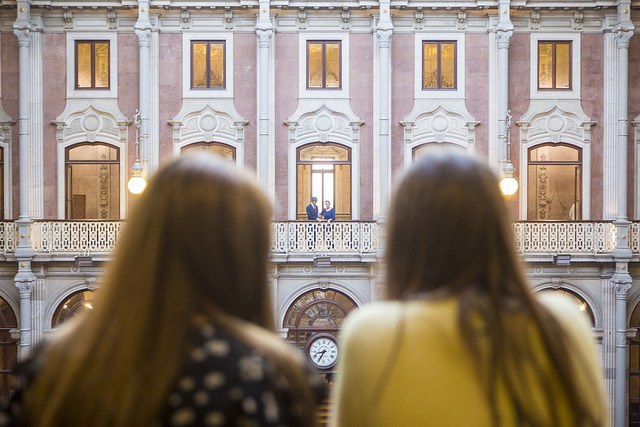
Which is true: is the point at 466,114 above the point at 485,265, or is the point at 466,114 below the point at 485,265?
above

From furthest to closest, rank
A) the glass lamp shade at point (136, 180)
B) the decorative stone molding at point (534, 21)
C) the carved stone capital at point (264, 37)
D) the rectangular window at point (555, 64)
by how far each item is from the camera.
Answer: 1. the rectangular window at point (555, 64)
2. the decorative stone molding at point (534, 21)
3. the carved stone capital at point (264, 37)
4. the glass lamp shade at point (136, 180)

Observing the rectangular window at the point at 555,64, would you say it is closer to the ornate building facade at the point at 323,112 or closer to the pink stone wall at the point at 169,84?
the ornate building facade at the point at 323,112

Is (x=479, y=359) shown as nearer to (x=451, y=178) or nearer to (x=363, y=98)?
(x=451, y=178)

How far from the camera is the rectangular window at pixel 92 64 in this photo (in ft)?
66.6

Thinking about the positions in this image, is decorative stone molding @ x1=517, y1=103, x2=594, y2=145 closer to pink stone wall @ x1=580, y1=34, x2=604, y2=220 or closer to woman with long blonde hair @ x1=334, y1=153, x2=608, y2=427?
pink stone wall @ x1=580, y1=34, x2=604, y2=220

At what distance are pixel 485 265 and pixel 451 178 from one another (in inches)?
9.9

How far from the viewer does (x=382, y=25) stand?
19656 millimetres

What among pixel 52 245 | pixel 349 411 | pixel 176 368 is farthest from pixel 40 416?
pixel 52 245

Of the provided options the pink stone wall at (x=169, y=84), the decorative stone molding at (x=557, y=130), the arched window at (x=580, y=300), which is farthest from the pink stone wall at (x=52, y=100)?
the arched window at (x=580, y=300)

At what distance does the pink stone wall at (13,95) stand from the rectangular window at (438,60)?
10310mm

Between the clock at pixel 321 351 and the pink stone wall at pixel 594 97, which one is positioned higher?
the pink stone wall at pixel 594 97

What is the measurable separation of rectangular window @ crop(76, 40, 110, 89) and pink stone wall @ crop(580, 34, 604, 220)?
12.1 metres

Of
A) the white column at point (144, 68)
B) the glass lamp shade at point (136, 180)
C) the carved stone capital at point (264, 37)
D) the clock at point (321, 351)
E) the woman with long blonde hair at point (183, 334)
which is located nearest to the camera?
the woman with long blonde hair at point (183, 334)

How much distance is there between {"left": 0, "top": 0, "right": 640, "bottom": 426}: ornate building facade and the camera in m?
19.8
